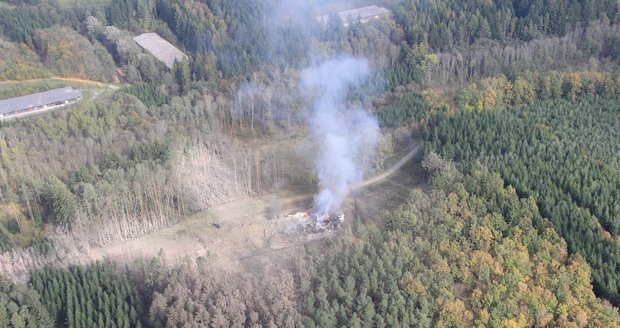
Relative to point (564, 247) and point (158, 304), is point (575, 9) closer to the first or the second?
point (564, 247)

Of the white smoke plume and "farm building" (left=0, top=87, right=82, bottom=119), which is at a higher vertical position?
"farm building" (left=0, top=87, right=82, bottom=119)

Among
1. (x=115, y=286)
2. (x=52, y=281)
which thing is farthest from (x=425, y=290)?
(x=52, y=281)

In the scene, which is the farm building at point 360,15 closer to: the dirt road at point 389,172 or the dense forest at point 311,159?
the dense forest at point 311,159

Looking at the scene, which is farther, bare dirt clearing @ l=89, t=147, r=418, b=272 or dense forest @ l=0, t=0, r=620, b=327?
bare dirt clearing @ l=89, t=147, r=418, b=272

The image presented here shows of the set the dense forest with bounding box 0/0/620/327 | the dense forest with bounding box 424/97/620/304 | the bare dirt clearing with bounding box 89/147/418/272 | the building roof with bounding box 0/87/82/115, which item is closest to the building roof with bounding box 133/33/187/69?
the dense forest with bounding box 0/0/620/327

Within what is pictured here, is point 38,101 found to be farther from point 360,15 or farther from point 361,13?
point 361,13

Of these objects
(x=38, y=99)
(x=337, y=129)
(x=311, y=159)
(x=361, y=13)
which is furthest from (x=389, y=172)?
(x=38, y=99)

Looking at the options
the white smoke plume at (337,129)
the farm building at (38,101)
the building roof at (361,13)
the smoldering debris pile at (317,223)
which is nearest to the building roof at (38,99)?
the farm building at (38,101)

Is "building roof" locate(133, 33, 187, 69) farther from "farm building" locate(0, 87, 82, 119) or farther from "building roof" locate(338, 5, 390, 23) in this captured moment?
"building roof" locate(338, 5, 390, 23)
